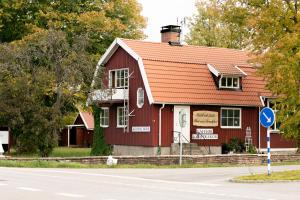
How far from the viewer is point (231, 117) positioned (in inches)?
1823

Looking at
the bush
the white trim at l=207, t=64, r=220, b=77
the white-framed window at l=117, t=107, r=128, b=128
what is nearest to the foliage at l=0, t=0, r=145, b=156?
the white-framed window at l=117, t=107, r=128, b=128

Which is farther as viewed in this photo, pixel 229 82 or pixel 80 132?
pixel 80 132

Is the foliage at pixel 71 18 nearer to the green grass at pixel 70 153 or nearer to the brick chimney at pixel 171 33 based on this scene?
the brick chimney at pixel 171 33

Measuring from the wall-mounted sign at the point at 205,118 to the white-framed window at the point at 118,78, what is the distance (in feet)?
16.4

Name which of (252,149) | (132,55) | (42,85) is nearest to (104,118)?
(132,55)

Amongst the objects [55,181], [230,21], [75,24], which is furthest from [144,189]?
[75,24]

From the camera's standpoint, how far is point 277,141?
4772cm

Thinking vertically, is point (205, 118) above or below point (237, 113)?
below

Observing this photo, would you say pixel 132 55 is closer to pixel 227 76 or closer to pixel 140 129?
pixel 140 129

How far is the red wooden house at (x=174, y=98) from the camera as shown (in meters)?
43.0

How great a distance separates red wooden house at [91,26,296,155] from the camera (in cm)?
4303

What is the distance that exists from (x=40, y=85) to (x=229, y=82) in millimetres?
12600

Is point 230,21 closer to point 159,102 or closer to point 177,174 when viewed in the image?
point 159,102

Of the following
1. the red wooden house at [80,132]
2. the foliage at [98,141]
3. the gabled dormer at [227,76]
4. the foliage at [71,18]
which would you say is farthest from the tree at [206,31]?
the foliage at [98,141]
